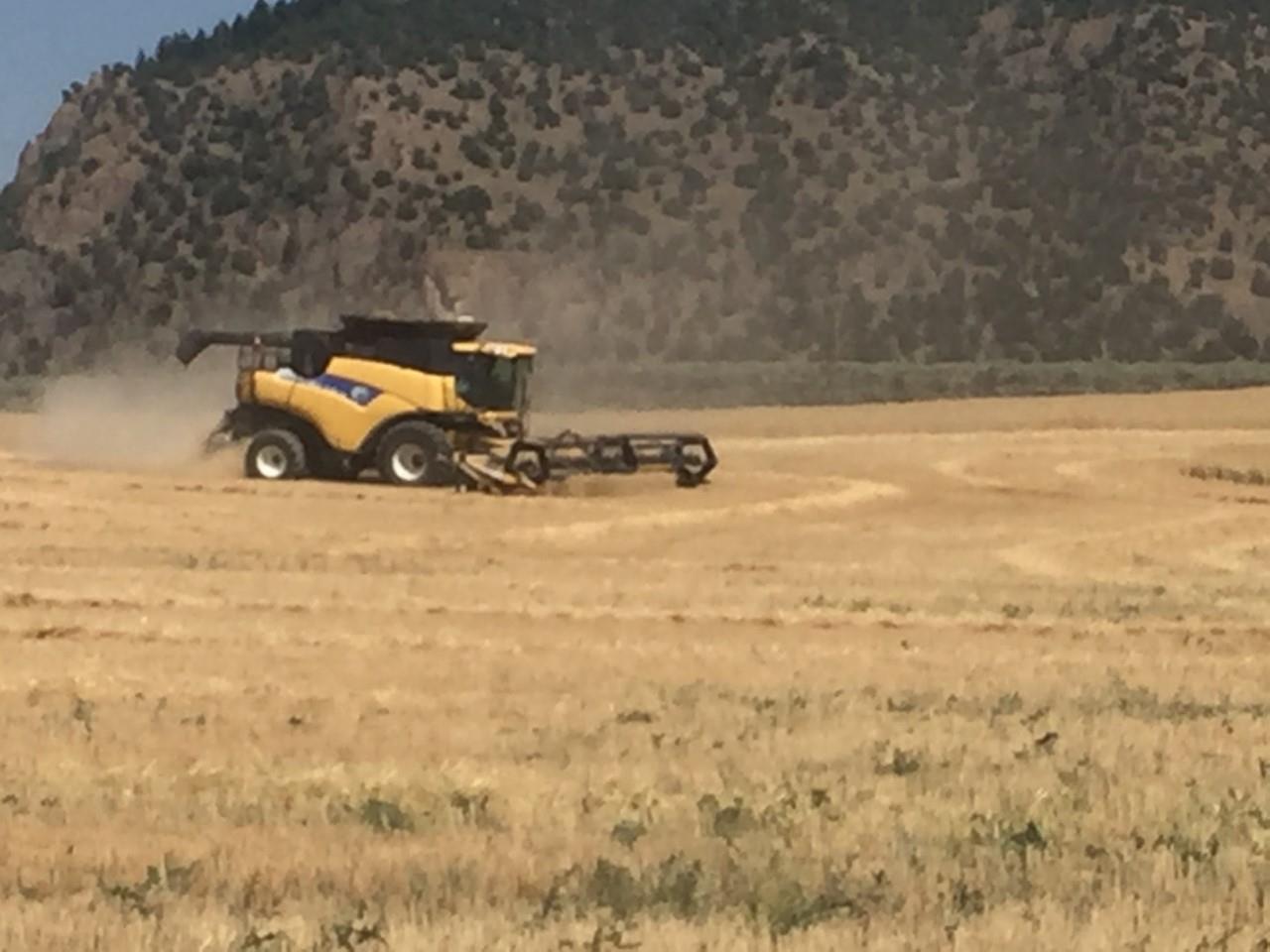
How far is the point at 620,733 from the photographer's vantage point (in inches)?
443

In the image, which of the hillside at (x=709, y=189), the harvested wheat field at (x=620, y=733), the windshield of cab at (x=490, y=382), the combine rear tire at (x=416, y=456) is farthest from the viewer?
the hillside at (x=709, y=189)

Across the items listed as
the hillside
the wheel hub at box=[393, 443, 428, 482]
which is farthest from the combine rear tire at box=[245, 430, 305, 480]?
the hillside

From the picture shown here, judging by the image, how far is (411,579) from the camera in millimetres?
18938

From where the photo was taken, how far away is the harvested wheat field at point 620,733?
7.50 m

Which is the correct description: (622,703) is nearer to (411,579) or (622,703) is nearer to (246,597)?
(246,597)

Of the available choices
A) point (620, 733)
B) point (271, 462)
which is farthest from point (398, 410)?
point (620, 733)

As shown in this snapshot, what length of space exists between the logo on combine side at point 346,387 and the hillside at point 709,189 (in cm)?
3735

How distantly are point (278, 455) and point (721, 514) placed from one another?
19.9ft

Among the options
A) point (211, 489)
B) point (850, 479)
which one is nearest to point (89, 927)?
point (211, 489)

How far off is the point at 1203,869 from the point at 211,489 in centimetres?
2101

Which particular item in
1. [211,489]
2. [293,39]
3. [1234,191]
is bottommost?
[211,489]

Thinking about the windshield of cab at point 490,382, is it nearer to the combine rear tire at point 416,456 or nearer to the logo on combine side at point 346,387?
the combine rear tire at point 416,456

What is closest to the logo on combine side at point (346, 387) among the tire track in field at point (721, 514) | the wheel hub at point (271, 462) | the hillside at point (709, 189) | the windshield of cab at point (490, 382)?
the wheel hub at point (271, 462)

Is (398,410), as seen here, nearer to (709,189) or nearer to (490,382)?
(490,382)
